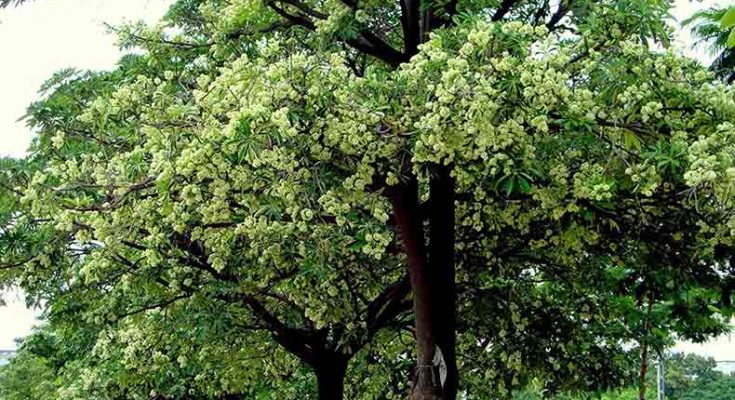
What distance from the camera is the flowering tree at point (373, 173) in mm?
5230

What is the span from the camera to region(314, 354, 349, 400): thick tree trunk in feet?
32.5

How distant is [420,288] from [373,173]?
1.58 meters

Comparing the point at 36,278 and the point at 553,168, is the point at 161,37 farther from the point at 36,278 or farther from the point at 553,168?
the point at 553,168

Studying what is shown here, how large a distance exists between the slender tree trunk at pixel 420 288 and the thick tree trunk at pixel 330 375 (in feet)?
10.2

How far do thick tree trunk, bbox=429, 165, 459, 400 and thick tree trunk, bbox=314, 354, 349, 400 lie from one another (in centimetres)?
303

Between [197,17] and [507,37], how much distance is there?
4.41 metres

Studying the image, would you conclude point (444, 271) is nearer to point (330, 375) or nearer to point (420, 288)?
point (420, 288)

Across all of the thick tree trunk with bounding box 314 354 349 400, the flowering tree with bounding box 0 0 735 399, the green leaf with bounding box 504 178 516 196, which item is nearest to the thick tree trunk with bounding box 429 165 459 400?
the flowering tree with bounding box 0 0 735 399

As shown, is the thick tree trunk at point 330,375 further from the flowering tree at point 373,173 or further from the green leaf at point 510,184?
the green leaf at point 510,184

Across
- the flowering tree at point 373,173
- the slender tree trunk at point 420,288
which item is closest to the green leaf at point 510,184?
the flowering tree at point 373,173

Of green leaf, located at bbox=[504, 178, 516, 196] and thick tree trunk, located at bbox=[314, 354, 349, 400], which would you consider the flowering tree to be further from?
thick tree trunk, located at bbox=[314, 354, 349, 400]

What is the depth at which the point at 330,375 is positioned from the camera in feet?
32.6

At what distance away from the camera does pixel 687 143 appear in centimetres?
540

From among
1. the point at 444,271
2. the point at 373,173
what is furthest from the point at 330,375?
the point at 373,173
